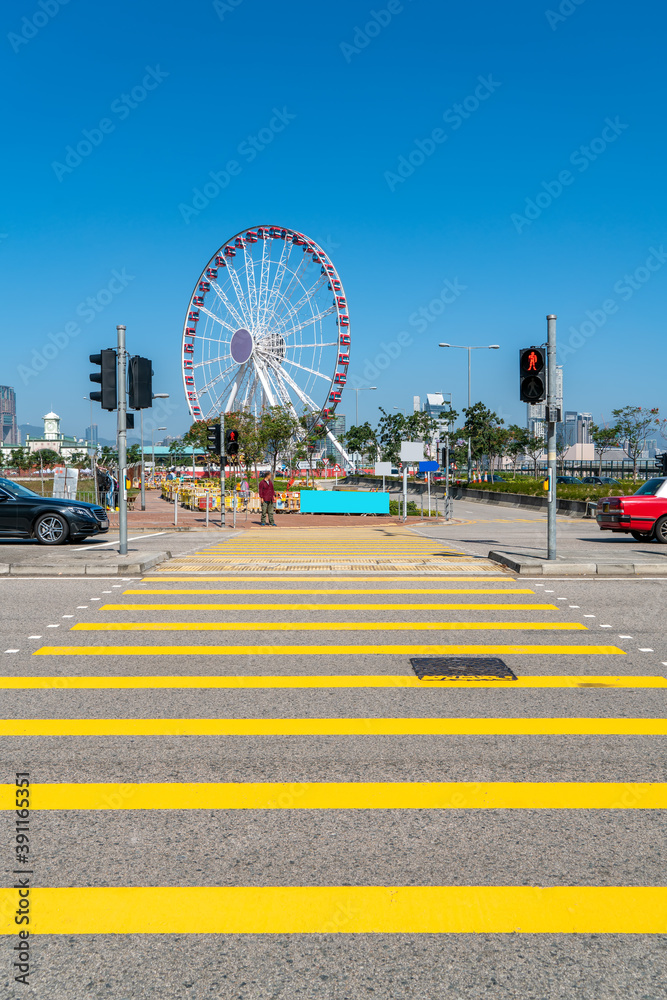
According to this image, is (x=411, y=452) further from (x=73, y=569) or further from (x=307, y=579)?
(x=73, y=569)

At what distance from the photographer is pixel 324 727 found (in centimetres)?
550

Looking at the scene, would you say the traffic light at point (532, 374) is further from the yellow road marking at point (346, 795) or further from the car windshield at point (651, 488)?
the yellow road marking at point (346, 795)

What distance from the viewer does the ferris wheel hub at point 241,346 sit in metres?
59.3

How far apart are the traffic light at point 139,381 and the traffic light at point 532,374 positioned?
6284mm

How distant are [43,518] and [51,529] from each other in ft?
0.97

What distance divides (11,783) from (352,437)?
322 feet

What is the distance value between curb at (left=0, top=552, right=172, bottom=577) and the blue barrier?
23.5 m

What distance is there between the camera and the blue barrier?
121ft

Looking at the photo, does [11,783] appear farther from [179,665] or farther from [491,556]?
[491,556]

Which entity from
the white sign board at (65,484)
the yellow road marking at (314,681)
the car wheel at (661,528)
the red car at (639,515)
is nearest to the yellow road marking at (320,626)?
the yellow road marking at (314,681)

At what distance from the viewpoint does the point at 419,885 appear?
343 centimetres

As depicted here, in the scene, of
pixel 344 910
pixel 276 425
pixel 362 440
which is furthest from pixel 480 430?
pixel 344 910

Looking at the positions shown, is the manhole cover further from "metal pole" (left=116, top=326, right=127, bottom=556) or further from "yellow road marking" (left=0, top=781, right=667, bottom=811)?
"metal pole" (left=116, top=326, right=127, bottom=556)

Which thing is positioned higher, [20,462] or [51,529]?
[20,462]
